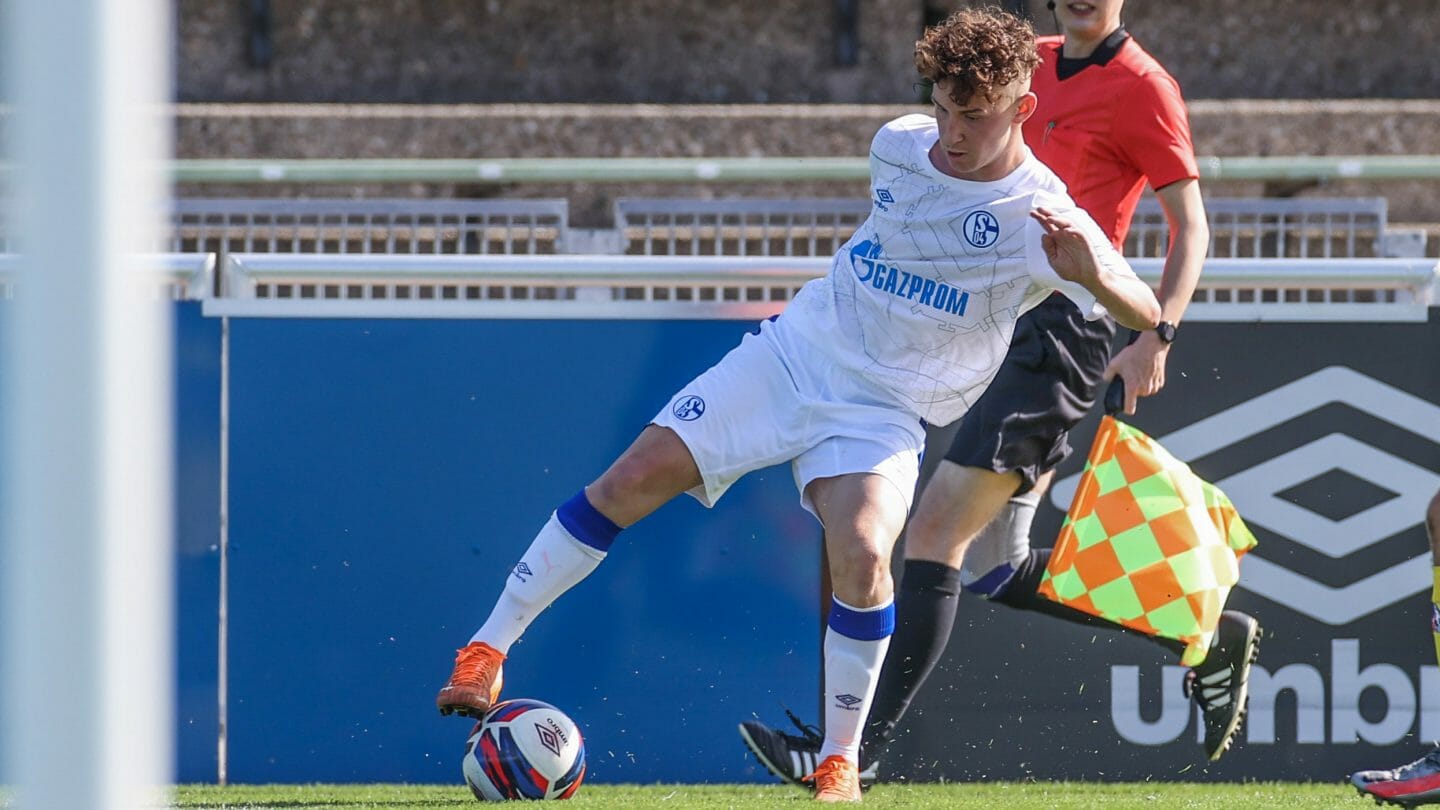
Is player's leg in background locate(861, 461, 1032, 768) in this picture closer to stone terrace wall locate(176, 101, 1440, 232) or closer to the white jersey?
the white jersey

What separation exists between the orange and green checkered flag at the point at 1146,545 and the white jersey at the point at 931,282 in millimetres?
669

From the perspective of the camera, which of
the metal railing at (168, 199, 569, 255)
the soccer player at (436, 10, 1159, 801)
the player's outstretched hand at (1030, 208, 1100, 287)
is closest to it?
the player's outstretched hand at (1030, 208, 1100, 287)

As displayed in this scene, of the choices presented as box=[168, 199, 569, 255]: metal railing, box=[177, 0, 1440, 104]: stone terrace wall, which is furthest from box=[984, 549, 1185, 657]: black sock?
box=[177, 0, 1440, 104]: stone terrace wall

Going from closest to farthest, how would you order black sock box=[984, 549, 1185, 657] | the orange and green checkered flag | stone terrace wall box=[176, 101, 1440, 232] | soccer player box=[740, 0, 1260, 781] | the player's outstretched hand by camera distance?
the player's outstretched hand < soccer player box=[740, 0, 1260, 781] < the orange and green checkered flag < black sock box=[984, 549, 1185, 657] < stone terrace wall box=[176, 101, 1440, 232]

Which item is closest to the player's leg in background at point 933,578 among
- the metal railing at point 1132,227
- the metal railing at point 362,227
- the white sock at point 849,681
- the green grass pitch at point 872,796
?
the green grass pitch at point 872,796

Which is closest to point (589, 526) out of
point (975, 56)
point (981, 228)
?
point (981, 228)

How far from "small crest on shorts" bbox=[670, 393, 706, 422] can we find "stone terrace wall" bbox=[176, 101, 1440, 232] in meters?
7.66

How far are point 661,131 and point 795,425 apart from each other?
27.8 feet

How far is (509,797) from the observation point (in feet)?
12.6

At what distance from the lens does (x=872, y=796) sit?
424 cm

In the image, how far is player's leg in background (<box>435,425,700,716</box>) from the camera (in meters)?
3.97

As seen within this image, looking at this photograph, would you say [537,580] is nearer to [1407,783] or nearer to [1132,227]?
[1407,783]

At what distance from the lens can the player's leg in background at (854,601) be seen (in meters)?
3.83

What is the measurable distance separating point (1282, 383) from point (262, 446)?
2788mm
